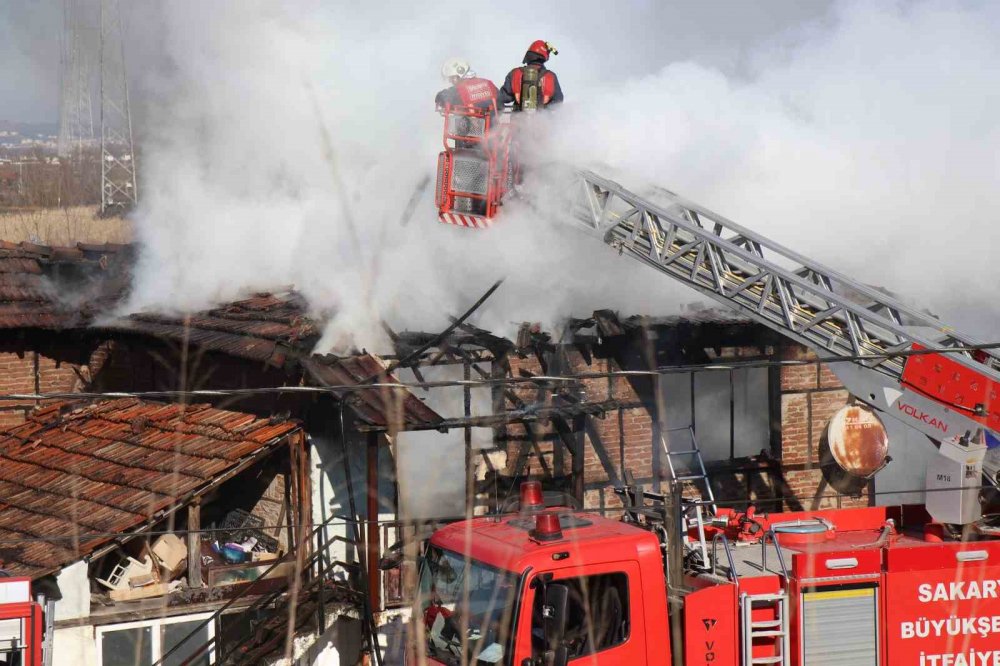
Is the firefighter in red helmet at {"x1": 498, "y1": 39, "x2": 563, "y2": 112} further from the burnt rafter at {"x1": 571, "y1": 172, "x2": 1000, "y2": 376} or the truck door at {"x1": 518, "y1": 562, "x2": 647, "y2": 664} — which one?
the truck door at {"x1": 518, "y1": 562, "x2": 647, "y2": 664}

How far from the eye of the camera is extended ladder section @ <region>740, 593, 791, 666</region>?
21.6ft

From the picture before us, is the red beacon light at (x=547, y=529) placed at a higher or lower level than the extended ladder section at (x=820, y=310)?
lower

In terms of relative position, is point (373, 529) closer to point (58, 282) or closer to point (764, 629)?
point (764, 629)

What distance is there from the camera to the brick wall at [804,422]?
13258mm

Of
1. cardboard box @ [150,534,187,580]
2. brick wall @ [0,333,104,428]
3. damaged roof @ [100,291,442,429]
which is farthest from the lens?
brick wall @ [0,333,104,428]

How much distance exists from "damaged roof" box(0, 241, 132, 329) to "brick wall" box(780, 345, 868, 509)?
322 inches

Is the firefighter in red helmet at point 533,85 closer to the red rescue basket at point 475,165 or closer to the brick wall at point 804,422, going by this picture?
the red rescue basket at point 475,165

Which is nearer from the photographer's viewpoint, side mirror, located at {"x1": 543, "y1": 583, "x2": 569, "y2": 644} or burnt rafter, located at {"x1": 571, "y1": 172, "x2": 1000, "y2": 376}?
side mirror, located at {"x1": 543, "y1": 583, "x2": 569, "y2": 644}

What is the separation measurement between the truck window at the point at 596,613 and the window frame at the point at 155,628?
4.49 metres

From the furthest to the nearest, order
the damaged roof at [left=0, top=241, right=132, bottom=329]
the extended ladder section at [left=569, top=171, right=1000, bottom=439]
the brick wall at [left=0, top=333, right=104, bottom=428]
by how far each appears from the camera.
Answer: the brick wall at [left=0, top=333, right=104, bottom=428]
the damaged roof at [left=0, top=241, right=132, bottom=329]
the extended ladder section at [left=569, top=171, right=1000, bottom=439]

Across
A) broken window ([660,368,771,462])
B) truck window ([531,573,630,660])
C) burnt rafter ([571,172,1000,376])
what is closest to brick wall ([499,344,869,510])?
broken window ([660,368,771,462])

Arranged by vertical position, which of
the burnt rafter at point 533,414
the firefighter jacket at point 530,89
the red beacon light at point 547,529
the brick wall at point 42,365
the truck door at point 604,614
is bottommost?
the truck door at point 604,614

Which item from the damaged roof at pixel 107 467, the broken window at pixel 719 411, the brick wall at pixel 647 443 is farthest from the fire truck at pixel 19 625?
the broken window at pixel 719 411

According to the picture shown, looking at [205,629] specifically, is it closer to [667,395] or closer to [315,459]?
[315,459]
